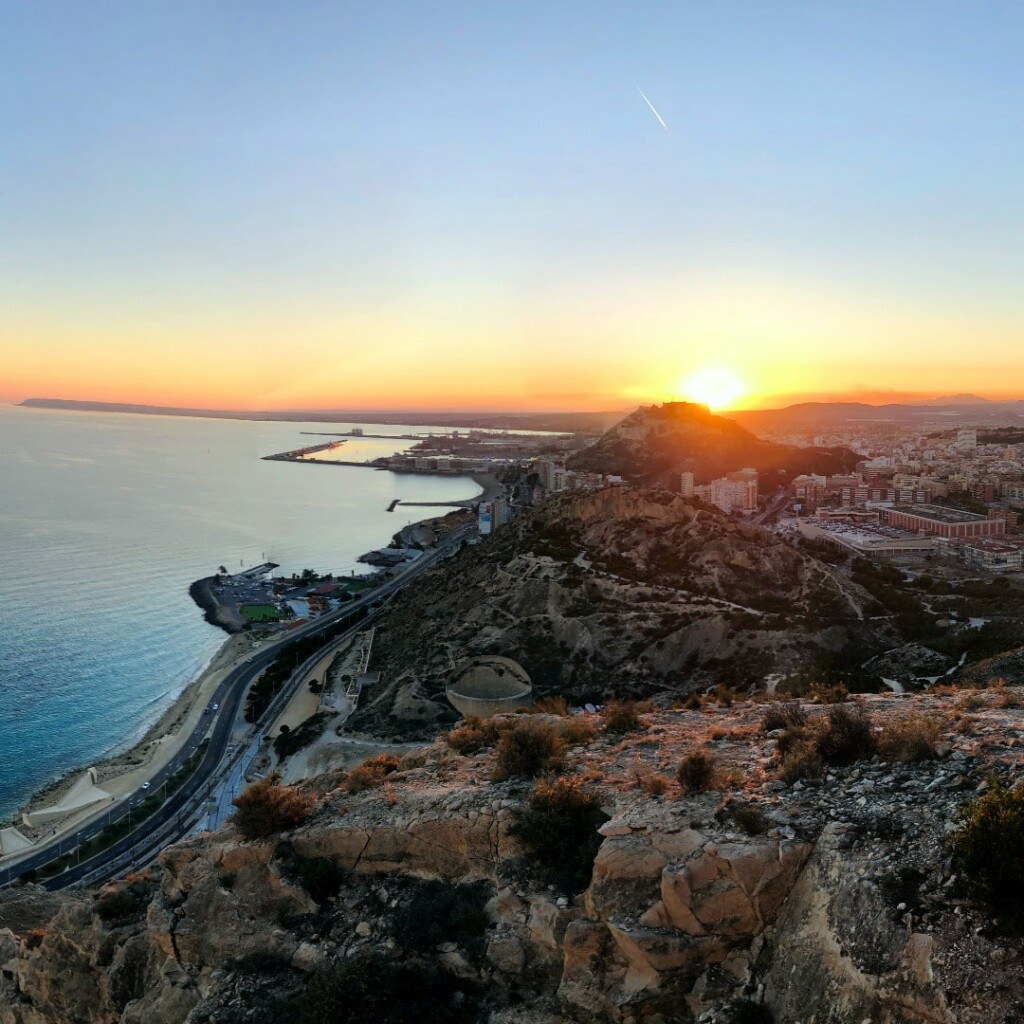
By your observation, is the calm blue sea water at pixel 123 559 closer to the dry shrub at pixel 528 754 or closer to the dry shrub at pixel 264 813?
the dry shrub at pixel 264 813

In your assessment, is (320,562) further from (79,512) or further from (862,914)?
(862,914)

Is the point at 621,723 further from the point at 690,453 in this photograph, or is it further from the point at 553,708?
the point at 690,453

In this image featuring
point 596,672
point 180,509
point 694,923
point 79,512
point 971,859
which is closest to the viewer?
point 971,859

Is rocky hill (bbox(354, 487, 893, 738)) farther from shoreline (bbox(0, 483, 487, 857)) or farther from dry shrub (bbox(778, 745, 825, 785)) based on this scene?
dry shrub (bbox(778, 745, 825, 785))

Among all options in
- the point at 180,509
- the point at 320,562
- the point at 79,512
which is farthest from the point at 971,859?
the point at 180,509

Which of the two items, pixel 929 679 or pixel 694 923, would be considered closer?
pixel 694 923

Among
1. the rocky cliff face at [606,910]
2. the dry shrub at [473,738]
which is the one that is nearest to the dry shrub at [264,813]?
the rocky cliff face at [606,910]
